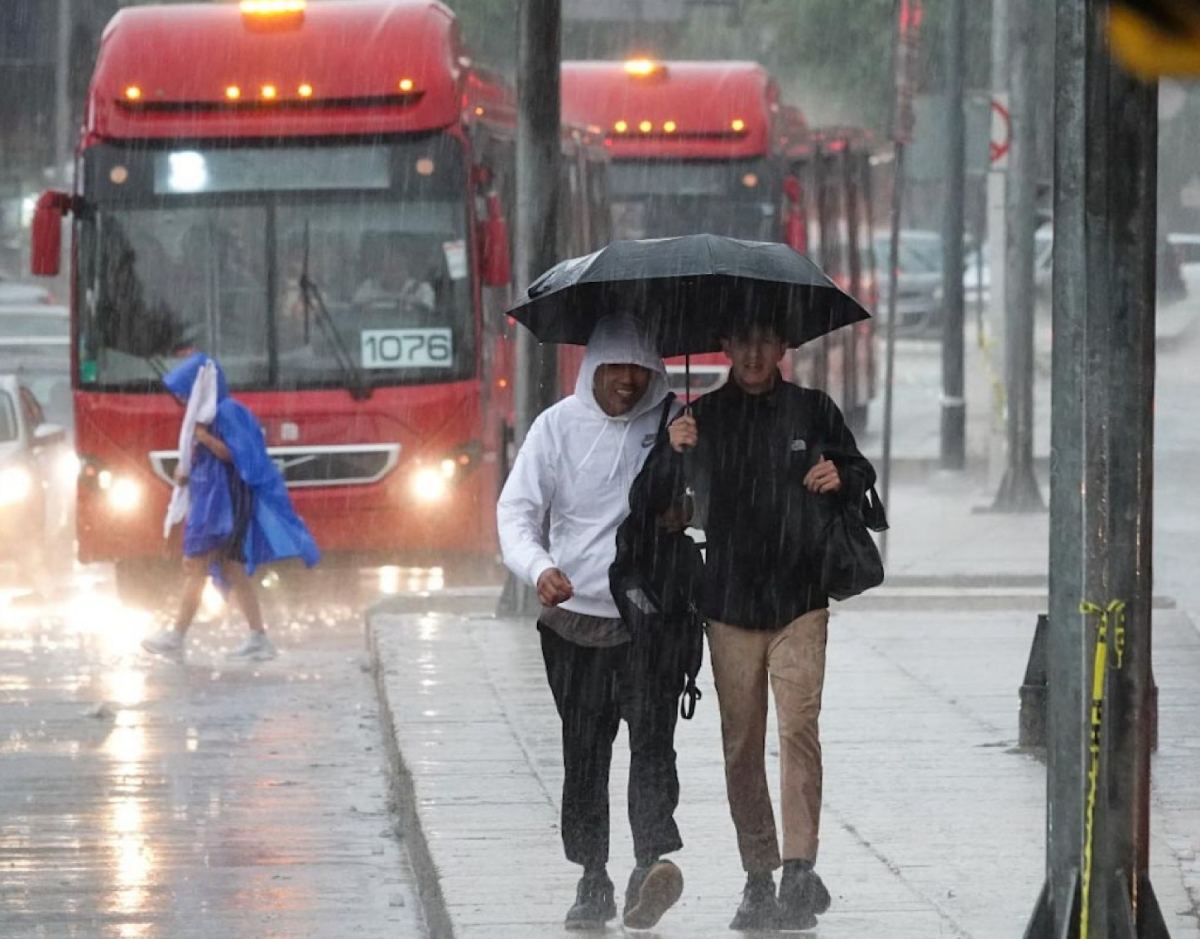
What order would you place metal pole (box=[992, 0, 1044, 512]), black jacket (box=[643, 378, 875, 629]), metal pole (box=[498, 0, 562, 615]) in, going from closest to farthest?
black jacket (box=[643, 378, 875, 629]), metal pole (box=[498, 0, 562, 615]), metal pole (box=[992, 0, 1044, 512])

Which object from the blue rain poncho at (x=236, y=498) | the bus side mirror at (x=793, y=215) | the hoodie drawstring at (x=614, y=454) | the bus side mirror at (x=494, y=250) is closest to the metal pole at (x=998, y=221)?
the bus side mirror at (x=793, y=215)

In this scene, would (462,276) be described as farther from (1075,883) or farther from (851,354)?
(851,354)

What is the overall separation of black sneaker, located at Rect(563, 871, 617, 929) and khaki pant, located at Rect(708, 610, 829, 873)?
14.0 inches

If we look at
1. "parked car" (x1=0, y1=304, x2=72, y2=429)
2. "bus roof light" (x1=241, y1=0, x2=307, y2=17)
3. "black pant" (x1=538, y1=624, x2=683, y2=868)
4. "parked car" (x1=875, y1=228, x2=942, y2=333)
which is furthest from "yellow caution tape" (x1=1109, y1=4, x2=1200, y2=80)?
"parked car" (x1=875, y1=228, x2=942, y2=333)

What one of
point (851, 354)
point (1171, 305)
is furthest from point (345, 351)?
point (1171, 305)

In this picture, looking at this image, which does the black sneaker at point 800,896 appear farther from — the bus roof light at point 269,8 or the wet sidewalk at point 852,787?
the bus roof light at point 269,8

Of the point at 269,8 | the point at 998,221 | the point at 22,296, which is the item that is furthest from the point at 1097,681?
the point at 22,296

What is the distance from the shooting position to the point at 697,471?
21.5 ft

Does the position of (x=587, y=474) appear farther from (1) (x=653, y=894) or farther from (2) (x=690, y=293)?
(1) (x=653, y=894)

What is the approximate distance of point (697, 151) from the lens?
2330 cm

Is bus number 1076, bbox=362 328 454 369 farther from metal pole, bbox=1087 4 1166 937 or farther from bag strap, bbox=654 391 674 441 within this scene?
Result: metal pole, bbox=1087 4 1166 937

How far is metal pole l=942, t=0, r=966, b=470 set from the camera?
78.7 feet

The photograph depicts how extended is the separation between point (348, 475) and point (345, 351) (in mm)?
737

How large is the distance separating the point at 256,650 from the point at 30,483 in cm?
511
